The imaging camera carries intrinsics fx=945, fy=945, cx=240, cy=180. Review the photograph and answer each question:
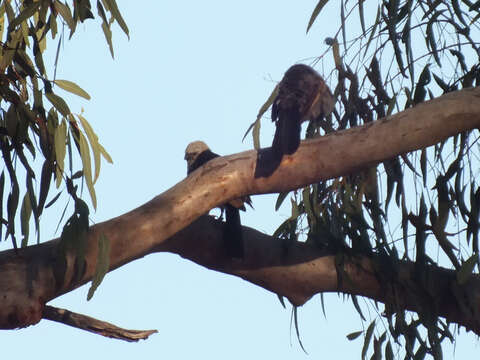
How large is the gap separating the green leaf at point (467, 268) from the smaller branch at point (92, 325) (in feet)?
3.18

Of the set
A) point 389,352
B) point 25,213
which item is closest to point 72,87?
point 25,213

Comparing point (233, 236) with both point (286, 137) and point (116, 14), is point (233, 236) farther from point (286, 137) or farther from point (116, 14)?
point (116, 14)

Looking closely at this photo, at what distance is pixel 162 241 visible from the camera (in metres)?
2.58

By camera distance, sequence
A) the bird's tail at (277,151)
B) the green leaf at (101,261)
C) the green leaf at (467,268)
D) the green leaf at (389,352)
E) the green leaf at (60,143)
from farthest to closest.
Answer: the green leaf at (389,352) → the green leaf at (467,268) → the bird's tail at (277,151) → the green leaf at (60,143) → the green leaf at (101,261)

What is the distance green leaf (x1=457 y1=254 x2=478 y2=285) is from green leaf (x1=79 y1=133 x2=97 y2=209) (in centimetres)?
118

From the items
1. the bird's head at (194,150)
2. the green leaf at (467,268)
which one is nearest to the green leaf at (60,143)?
the bird's head at (194,150)

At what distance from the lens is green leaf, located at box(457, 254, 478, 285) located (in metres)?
2.94

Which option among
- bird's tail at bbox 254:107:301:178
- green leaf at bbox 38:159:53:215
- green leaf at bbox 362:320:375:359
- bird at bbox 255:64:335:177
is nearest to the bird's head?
bird at bbox 255:64:335:177

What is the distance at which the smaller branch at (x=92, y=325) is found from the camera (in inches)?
104

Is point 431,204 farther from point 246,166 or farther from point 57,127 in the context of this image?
point 57,127

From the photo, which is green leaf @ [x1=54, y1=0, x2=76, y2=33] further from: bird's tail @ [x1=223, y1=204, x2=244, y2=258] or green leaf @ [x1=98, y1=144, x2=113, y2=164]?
bird's tail @ [x1=223, y1=204, x2=244, y2=258]

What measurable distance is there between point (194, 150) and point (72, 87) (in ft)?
3.14

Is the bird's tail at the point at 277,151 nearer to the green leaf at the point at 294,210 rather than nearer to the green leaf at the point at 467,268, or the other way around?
the green leaf at the point at 294,210

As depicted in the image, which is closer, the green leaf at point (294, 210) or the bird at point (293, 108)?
the bird at point (293, 108)
